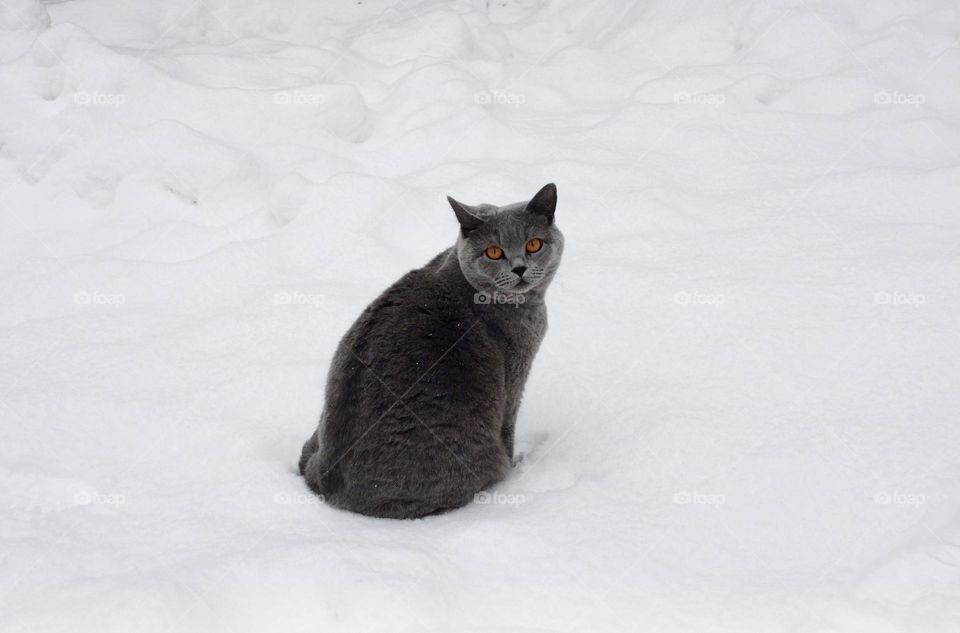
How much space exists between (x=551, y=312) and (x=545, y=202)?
98 cm

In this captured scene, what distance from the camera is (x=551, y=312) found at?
3.90m

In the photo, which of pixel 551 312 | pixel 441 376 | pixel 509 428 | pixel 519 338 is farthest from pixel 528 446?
pixel 551 312

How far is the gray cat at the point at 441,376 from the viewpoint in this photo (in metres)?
2.63

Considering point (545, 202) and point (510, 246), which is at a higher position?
point (545, 202)

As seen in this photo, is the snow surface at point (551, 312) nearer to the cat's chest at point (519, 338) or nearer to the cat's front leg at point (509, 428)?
the cat's front leg at point (509, 428)

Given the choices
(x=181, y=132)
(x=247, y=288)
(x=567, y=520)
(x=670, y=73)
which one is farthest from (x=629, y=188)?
(x=181, y=132)

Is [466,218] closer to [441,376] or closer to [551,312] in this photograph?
[441,376]

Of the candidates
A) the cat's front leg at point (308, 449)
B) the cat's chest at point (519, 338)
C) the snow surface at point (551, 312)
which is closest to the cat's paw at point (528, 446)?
the snow surface at point (551, 312)

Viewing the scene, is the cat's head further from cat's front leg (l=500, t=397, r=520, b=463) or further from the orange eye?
cat's front leg (l=500, t=397, r=520, b=463)

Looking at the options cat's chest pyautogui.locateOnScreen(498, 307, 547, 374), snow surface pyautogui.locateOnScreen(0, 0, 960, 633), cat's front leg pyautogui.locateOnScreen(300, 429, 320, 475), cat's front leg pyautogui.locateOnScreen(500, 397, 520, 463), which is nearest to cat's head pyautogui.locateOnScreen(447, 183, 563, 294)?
cat's chest pyautogui.locateOnScreen(498, 307, 547, 374)

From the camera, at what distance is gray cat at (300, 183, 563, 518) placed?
8.64 feet

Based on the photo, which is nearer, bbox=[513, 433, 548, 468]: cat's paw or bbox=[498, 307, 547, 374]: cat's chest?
bbox=[498, 307, 547, 374]: cat's chest

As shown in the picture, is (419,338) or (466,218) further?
(466,218)

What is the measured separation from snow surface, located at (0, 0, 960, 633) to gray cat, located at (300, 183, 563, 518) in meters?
0.14
